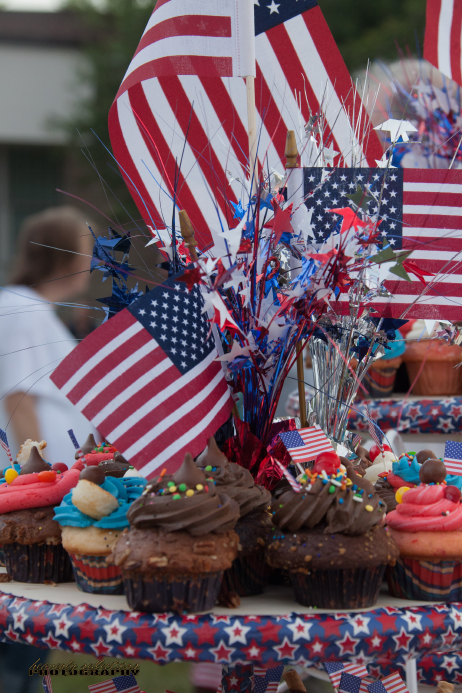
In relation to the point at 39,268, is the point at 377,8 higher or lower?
higher

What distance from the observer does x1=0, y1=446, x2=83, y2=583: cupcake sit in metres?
1.95

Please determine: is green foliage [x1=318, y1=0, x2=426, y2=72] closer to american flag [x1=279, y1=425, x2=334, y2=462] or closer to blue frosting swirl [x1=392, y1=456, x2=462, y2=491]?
blue frosting swirl [x1=392, y1=456, x2=462, y2=491]

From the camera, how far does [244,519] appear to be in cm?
182

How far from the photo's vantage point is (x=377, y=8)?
14219 millimetres

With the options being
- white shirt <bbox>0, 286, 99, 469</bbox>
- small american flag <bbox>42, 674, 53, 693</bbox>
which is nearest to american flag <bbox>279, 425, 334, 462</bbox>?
small american flag <bbox>42, 674, 53, 693</bbox>

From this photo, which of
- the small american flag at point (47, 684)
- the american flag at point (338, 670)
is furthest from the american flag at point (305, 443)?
the small american flag at point (47, 684)

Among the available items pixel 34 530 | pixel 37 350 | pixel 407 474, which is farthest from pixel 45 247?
pixel 407 474

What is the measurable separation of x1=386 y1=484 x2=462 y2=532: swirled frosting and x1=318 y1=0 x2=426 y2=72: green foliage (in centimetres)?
1187

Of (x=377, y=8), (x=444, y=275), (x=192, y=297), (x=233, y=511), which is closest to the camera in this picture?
(x=233, y=511)

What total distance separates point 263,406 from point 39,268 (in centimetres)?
207

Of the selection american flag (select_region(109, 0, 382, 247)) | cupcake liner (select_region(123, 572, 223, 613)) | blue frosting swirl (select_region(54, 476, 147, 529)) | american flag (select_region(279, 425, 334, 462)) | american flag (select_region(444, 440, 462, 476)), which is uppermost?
american flag (select_region(109, 0, 382, 247))

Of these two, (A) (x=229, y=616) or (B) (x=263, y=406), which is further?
(B) (x=263, y=406)

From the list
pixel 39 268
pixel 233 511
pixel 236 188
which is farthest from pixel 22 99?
pixel 233 511

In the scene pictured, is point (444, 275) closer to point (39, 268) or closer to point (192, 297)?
point (192, 297)
